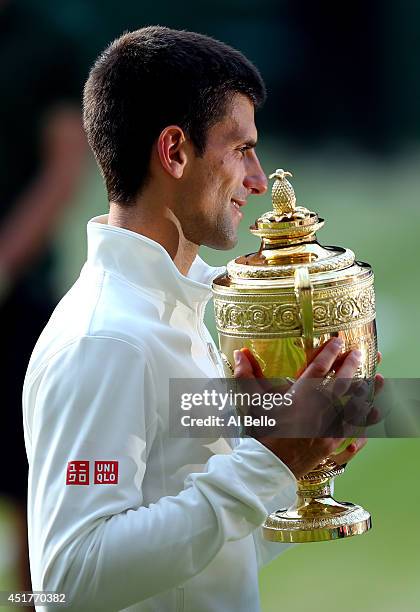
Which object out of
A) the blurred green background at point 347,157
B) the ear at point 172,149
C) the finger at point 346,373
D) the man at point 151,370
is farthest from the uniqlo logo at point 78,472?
the blurred green background at point 347,157

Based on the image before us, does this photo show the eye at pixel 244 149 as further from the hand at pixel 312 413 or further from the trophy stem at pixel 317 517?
the trophy stem at pixel 317 517

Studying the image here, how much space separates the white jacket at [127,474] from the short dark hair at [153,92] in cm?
12

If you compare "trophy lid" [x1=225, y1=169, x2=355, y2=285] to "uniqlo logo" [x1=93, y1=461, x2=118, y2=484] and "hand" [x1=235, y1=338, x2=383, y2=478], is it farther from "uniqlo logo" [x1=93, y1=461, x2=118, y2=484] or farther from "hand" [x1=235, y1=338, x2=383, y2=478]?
"uniqlo logo" [x1=93, y1=461, x2=118, y2=484]

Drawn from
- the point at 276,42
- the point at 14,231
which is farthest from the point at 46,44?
the point at 276,42

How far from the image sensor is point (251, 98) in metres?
1.60

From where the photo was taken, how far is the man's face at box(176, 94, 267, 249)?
5.12 ft

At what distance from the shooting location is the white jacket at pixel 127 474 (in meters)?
1.35

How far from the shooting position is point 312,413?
137cm

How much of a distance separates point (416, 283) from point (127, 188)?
481 cm

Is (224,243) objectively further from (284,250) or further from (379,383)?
(379,383)

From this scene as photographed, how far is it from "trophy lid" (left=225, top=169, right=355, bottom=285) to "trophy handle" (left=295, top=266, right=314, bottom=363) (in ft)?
0.13

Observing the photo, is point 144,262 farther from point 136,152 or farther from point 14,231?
point 14,231

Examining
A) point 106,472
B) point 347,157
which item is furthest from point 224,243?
point 347,157

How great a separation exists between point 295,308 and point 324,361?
9cm
